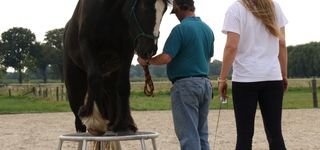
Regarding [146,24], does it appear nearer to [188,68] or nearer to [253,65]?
[188,68]

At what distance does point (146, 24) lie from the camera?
3.30m

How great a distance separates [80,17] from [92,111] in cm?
73

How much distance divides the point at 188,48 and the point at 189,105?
461mm

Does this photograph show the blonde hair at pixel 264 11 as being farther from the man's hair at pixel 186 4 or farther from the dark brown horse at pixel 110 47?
the dark brown horse at pixel 110 47

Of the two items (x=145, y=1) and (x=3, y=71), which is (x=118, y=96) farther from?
(x=3, y=71)

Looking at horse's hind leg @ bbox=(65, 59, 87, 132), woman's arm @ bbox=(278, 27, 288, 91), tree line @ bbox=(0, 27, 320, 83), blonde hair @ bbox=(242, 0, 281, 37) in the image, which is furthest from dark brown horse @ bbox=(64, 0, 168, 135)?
tree line @ bbox=(0, 27, 320, 83)

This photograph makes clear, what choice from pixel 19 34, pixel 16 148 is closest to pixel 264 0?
pixel 16 148

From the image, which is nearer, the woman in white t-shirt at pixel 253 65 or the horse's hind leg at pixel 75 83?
the woman in white t-shirt at pixel 253 65

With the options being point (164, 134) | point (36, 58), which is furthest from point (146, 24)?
point (36, 58)

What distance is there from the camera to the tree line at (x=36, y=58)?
164 ft

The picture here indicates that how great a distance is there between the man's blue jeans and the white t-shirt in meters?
0.33

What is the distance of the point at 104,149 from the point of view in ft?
15.0

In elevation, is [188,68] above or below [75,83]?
above

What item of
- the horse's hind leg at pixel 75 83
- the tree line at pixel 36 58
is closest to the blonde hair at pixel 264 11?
the horse's hind leg at pixel 75 83
